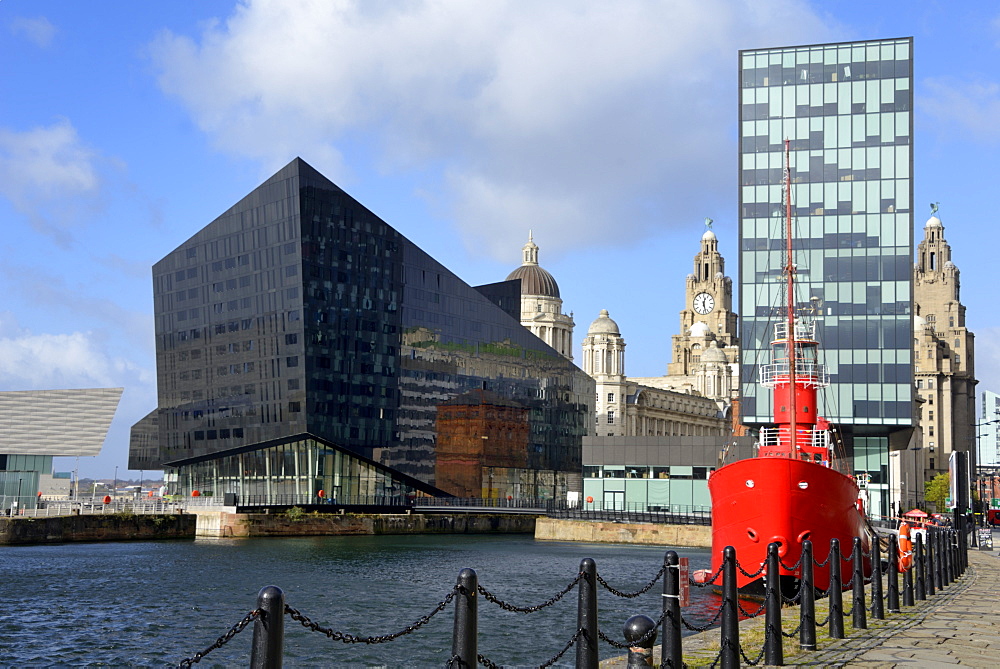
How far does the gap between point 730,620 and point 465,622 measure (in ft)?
16.8

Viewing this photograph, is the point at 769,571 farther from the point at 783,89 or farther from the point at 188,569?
the point at 783,89

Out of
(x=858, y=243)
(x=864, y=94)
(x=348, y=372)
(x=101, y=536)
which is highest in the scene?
(x=864, y=94)

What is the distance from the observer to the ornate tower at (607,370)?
582 feet

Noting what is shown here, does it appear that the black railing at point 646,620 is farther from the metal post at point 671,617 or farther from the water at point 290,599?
the water at point 290,599

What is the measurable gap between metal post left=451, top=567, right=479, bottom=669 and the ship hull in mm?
26015

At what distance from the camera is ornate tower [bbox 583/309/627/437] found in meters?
177

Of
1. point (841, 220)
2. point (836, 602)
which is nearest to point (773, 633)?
point (836, 602)

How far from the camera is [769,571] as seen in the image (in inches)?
614

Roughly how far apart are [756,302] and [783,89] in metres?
16.0

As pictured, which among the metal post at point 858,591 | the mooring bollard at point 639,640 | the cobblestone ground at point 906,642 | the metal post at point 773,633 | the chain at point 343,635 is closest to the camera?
the chain at point 343,635

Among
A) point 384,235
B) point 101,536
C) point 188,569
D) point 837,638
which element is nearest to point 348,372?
point 384,235

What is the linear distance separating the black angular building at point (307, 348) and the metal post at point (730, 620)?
3165 inches

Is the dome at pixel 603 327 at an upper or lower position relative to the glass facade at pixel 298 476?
upper

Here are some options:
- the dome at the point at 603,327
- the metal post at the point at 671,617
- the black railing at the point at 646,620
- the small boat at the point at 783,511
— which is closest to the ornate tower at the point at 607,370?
the dome at the point at 603,327
